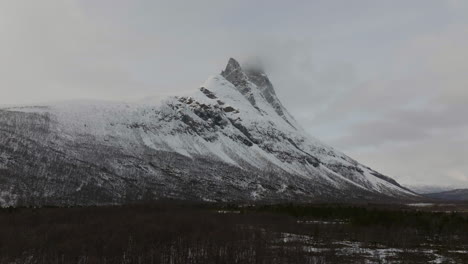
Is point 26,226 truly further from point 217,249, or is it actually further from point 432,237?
point 432,237

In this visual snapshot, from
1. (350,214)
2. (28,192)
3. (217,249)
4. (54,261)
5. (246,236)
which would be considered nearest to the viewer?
(54,261)

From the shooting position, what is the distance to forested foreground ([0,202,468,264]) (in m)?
57.5

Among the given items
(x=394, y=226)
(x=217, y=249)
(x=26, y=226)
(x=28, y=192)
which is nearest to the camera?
(x=217, y=249)

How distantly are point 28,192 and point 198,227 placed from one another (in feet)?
340

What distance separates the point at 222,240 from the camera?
7156 cm

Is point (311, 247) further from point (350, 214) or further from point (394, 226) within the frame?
point (350, 214)

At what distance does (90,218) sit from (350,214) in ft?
216

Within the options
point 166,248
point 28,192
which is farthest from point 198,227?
point 28,192

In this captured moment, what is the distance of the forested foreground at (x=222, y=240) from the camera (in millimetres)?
57531

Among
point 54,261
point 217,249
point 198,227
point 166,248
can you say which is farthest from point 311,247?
point 54,261

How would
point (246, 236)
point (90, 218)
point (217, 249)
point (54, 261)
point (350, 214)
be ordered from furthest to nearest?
point (350, 214), point (90, 218), point (246, 236), point (217, 249), point (54, 261)

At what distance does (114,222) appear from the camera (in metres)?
91.9

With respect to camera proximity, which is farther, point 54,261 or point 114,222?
point 114,222

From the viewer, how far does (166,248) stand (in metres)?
66.2
